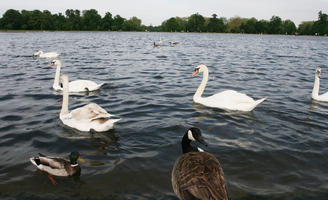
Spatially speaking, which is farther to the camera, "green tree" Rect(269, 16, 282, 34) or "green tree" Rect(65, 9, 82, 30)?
"green tree" Rect(269, 16, 282, 34)

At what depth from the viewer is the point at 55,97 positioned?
9.23 m

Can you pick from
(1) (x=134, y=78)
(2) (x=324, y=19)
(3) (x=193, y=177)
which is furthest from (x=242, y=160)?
(2) (x=324, y=19)

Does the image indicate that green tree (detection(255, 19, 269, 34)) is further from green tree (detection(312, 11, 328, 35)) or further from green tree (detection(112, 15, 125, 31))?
green tree (detection(112, 15, 125, 31))

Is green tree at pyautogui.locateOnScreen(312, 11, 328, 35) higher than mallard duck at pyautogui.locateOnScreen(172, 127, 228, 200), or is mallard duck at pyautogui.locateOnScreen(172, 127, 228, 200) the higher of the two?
green tree at pyautogui.locateOnScreen(312, 11, 328, 35)

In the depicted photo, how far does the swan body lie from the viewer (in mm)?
4133

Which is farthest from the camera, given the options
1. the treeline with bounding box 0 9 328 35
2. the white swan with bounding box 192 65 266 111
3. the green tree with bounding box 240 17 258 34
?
the green tree with bounding box 240 17 258 34

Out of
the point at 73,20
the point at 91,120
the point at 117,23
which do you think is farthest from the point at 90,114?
the point at 117,23

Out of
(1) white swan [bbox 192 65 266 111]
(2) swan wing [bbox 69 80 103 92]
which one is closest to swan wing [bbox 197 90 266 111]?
(1) white swan [bbox 192 65 266 111]

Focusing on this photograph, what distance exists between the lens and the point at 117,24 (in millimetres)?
152750

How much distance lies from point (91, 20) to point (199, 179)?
156155 mm

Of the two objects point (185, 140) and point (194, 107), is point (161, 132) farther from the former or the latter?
point (194, 107)

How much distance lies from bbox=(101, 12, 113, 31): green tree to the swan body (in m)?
152

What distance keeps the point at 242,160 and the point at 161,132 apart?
6.74 feet

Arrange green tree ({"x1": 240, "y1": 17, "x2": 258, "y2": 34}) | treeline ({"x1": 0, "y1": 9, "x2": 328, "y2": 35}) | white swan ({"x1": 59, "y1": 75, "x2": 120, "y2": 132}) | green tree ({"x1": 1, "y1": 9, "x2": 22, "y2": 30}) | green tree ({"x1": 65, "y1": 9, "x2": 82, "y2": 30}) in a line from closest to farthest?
white swan ({"x1": 59, "y1": 75, "x2": 120, "y2": 132}) → green tree ({"x1": 1, "y1": 9, "x2": 22, "y2": 30}) → treeline ({"x1": 0, "y1": 9, "x2": 328, "y2": 35}) → green tree ({"x1": 65, "y1": 9, "x2": 82, "y2": 30}) → green tree ({"x1": 240, "y1": 17, "x2": 258, "y2": 34})
